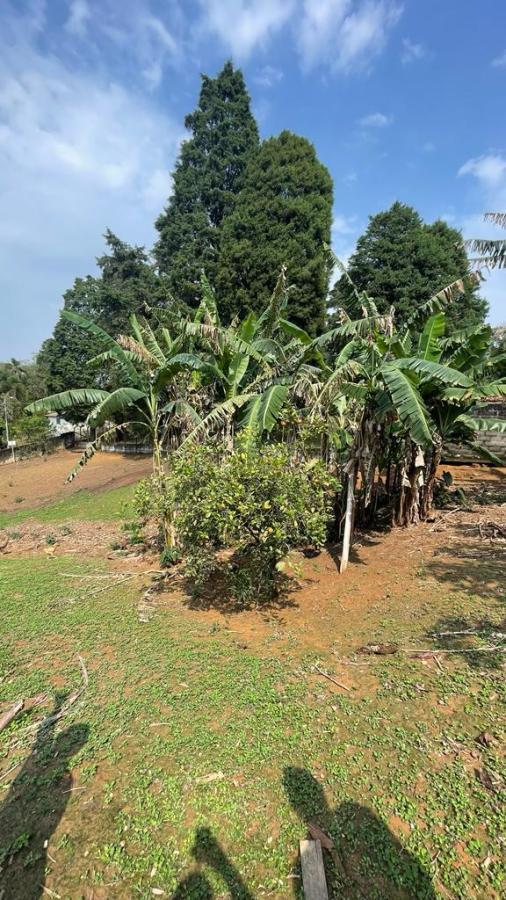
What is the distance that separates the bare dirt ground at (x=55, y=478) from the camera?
1567 centimetres

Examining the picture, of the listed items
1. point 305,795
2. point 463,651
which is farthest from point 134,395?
point 305,795

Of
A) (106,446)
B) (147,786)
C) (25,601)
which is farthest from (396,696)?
(106,446)

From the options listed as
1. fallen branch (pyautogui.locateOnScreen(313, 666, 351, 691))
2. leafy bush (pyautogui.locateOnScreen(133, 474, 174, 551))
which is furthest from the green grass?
fallen branch (pyautogui.locateOnScreen(313, 666, 351, 691))

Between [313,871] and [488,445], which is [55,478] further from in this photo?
[313,871]

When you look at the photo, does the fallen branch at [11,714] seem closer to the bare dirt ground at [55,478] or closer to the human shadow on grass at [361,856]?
the human shadow on grass at [361,856]

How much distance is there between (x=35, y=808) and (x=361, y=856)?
201 cm

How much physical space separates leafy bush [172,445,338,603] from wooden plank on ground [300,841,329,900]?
8.90ft

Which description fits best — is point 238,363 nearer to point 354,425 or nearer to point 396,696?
point 354,425

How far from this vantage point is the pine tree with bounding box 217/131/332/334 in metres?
18.7

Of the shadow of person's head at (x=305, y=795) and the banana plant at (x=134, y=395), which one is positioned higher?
the banana plant at (x=134, y=395)

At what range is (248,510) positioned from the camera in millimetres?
4855

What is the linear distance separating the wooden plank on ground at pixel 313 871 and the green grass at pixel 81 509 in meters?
9.71

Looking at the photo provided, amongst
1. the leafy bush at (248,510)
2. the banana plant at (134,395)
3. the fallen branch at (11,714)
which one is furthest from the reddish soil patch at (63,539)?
the fallen branch at (11,714)

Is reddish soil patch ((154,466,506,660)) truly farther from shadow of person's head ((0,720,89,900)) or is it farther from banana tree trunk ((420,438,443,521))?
shadow of person's head ((0,720,89,900))
